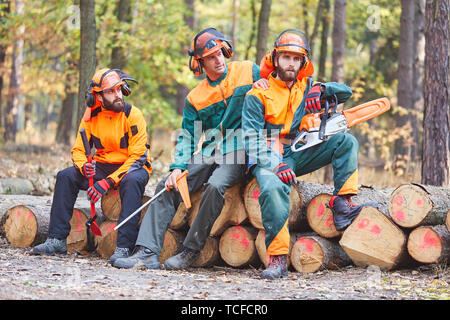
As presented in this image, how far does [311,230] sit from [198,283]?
140 cm

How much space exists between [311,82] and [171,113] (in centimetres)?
1074

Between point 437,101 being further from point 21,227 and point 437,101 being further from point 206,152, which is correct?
point 21,227

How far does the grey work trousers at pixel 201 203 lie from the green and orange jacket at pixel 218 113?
12 cm

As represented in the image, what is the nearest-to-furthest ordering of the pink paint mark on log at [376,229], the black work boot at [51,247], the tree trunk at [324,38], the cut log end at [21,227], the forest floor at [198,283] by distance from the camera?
the forest floor at [198,283]
the pink paint mark on log at [376,229]
the black work boot at [51,247]
the cut log end at [21,227]
the tree trunk at [324,38]

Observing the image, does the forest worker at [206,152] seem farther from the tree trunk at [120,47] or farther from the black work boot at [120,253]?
the tree trunk at [120,47]

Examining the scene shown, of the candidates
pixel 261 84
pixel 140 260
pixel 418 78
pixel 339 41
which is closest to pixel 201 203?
pixel 140 260

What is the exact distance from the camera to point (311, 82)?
5344 millimetres

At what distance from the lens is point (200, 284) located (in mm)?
4434

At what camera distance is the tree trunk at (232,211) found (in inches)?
208

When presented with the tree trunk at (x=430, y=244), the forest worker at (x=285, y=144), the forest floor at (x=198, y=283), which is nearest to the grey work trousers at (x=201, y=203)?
the forest worker at (x=285, y=144)

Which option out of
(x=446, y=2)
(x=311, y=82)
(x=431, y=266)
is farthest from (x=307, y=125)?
(x=446, y=2)

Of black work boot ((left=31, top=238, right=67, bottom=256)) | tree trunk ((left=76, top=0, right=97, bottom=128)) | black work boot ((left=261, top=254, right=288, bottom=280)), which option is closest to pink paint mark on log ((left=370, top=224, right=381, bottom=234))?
black work boot ((left=261, top=254, right=288, bottom=280))

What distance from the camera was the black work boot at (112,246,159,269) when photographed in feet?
16.3
